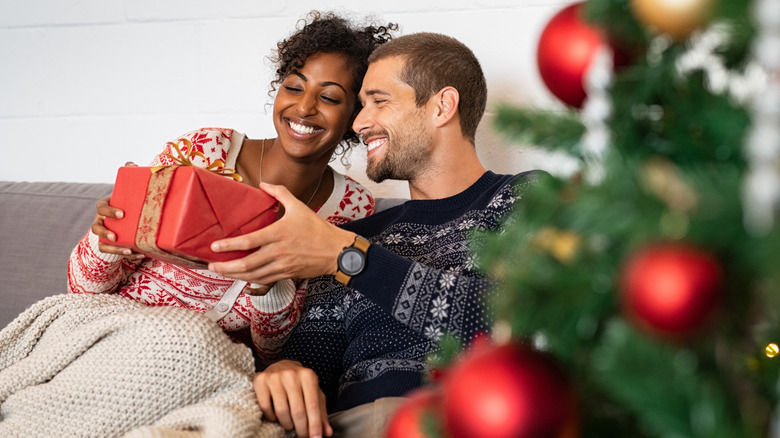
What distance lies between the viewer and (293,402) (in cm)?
104

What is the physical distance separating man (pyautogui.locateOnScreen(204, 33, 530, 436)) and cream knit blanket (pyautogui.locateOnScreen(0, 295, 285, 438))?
0.24ft

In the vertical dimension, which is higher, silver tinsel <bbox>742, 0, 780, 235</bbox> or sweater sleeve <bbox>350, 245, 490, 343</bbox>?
silver tinsel <bbox>742, 0, 780, 235</bbox>

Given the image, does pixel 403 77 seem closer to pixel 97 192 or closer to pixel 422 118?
pixel 422 118

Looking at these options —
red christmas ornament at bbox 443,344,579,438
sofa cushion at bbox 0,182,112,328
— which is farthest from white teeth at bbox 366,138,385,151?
red christmas ornament at bbox 443,344,579,438

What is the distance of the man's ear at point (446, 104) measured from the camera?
1503 millimetres

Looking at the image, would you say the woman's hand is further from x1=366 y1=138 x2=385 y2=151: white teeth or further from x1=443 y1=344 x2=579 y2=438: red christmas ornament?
x1=443 y1=344 x2=579 y2=438: red christmas ornament

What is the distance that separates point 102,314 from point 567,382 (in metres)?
0.91

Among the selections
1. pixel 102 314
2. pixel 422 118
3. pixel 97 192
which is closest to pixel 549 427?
pixel 102 314

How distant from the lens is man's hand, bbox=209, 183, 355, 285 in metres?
1.08

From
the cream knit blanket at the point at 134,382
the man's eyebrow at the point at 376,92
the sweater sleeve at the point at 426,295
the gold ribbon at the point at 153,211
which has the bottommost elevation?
the cream knit blanket at the point at 134,382

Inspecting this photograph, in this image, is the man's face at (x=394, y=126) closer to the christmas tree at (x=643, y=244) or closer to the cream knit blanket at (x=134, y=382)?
the cream knit blanket at (x=134, y=382)

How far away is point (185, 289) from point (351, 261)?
1.47 ft

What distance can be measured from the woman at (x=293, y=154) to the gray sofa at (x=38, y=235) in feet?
0.55

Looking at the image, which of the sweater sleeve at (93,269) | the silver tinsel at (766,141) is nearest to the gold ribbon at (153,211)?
the sweater sleeve at (93,269)
